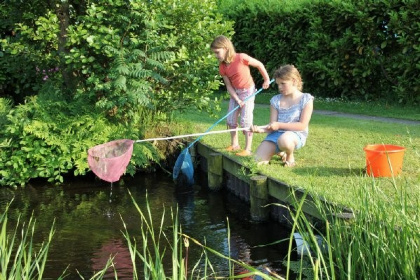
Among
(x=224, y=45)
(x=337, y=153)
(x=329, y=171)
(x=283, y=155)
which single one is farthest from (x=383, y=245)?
(x=224, y=45)

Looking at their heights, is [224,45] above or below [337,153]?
above

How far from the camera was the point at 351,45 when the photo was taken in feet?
45.7

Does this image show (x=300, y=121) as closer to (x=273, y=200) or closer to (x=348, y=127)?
(x=273, y=200)

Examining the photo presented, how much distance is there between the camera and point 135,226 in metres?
7.83

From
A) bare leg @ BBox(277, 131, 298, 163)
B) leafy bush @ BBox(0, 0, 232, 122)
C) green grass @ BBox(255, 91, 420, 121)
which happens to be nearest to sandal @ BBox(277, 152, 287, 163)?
bare leg @ BBox(277, 131, 298, 163)

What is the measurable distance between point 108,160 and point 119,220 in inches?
33.4

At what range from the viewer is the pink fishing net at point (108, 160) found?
772 cm

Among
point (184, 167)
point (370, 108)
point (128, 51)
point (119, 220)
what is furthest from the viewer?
A: point (370, 108)

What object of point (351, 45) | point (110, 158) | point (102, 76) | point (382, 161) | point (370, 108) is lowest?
point (110, 158)

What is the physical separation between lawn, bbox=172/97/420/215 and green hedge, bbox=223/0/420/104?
2.02 meters

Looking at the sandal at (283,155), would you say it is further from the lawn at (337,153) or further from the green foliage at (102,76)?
the green foliage at (102,76)

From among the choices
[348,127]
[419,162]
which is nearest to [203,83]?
[348,127]

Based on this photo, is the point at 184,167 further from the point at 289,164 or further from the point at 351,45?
the point at 351,45

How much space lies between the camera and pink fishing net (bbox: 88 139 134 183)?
7.72 meters
